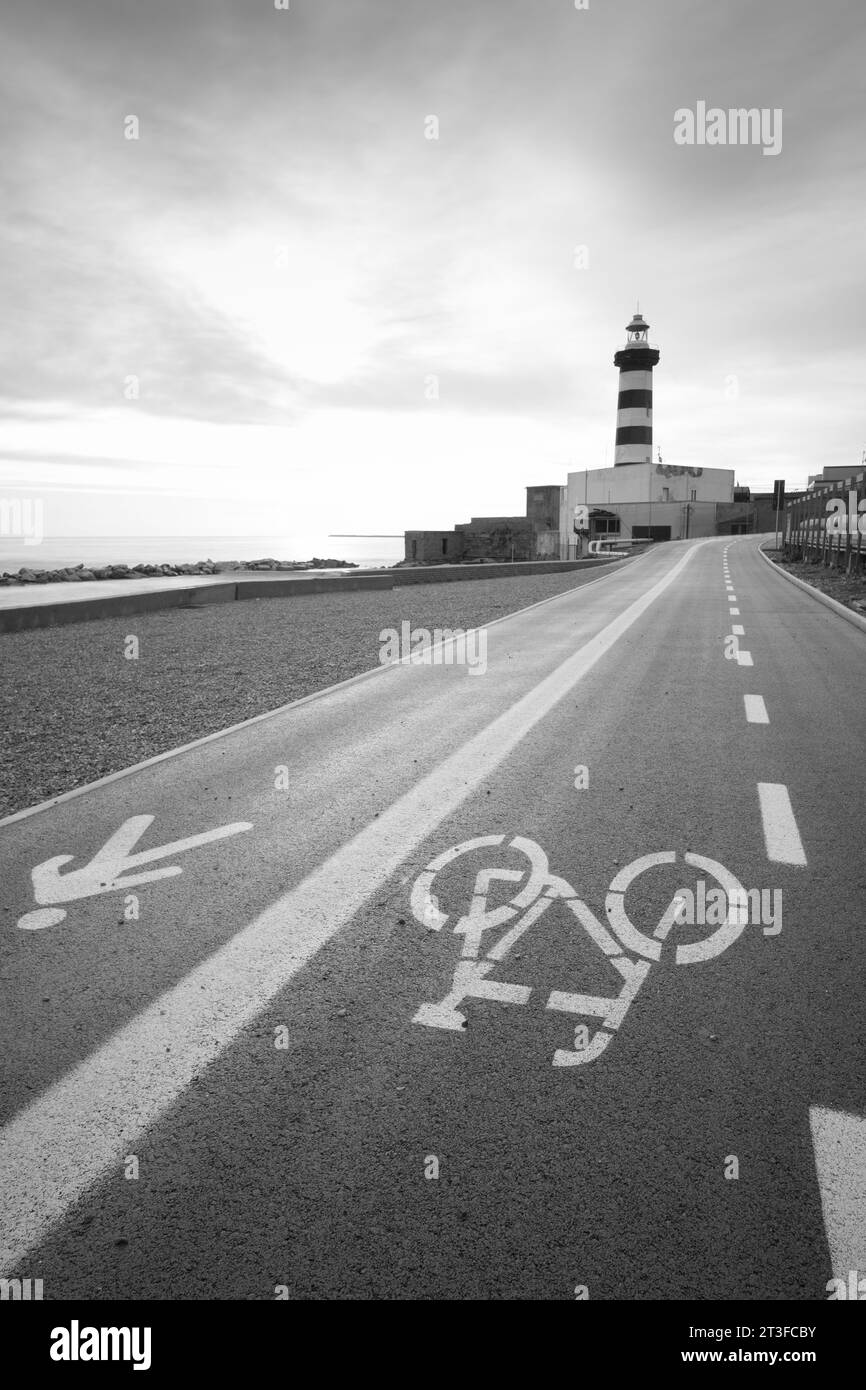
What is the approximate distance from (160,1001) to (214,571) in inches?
1748

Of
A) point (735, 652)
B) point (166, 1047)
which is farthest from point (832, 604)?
point (166, 1047)

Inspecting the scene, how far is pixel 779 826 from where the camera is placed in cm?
575

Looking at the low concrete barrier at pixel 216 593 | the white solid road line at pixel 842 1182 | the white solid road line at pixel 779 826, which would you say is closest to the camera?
the white solid road line at pixel 842 1182

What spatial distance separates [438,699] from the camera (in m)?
10.0

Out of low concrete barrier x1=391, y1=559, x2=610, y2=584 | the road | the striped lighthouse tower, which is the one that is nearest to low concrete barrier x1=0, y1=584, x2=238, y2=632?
low concrete barrier x1=391, y1=559, x2=610, y2=584

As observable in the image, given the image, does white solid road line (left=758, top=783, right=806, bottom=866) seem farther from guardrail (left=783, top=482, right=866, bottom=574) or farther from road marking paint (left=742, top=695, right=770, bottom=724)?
guardrail (left=783, top=482, right=866, bottom=574)

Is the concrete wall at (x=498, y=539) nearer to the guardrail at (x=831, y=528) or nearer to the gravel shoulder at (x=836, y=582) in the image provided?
the guardrail at (x=831, y=528)

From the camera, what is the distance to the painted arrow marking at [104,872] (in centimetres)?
457

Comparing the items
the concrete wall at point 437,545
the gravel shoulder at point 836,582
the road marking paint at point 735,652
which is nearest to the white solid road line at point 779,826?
the road marking paint at point 735,652

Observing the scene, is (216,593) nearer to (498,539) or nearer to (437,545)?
(437,545)

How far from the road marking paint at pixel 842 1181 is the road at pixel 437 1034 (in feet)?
0.04

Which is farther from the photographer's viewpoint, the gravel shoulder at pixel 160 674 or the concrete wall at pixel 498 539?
the concrete wall at pixel 498 539

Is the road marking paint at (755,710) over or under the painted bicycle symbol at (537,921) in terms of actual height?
over
